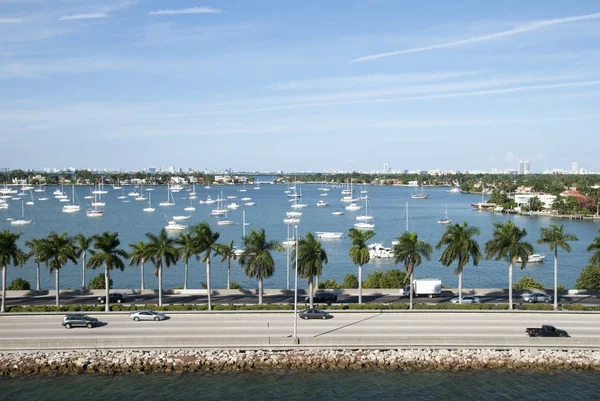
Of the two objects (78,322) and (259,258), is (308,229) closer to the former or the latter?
(259,258)

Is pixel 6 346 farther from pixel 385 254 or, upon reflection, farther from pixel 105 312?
pixel 385 254

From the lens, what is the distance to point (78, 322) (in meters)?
38.5

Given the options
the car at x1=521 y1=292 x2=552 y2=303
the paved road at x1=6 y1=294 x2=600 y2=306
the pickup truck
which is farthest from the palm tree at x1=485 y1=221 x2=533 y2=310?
the pickup truck

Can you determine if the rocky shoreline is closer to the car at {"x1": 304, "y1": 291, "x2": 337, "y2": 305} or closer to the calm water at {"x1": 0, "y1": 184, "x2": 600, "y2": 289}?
the car at {"x1": 304, "y1": 291, "x2": 337, "y2": 305}

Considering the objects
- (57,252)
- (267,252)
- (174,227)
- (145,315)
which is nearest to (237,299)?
(267,252)

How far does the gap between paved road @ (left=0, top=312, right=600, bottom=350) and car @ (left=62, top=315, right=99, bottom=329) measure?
1.30 feet

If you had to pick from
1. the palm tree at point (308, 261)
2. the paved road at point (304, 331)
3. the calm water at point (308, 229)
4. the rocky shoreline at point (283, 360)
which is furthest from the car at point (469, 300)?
the calm water at point (308, 229)

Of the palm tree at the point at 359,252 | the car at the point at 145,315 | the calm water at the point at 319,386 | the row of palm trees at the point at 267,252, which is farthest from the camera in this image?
the palm tree at the point at 359,252

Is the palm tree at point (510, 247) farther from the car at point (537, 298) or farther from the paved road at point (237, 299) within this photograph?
the paved road at point (237, 299)

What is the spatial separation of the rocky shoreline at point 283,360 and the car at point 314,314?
575 cm

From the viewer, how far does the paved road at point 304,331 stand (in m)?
35.4

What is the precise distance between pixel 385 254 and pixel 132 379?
2453 inches

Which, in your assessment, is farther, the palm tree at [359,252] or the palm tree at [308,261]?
the palm tree at [359,252]

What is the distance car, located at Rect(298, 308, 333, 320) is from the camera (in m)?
40.7
